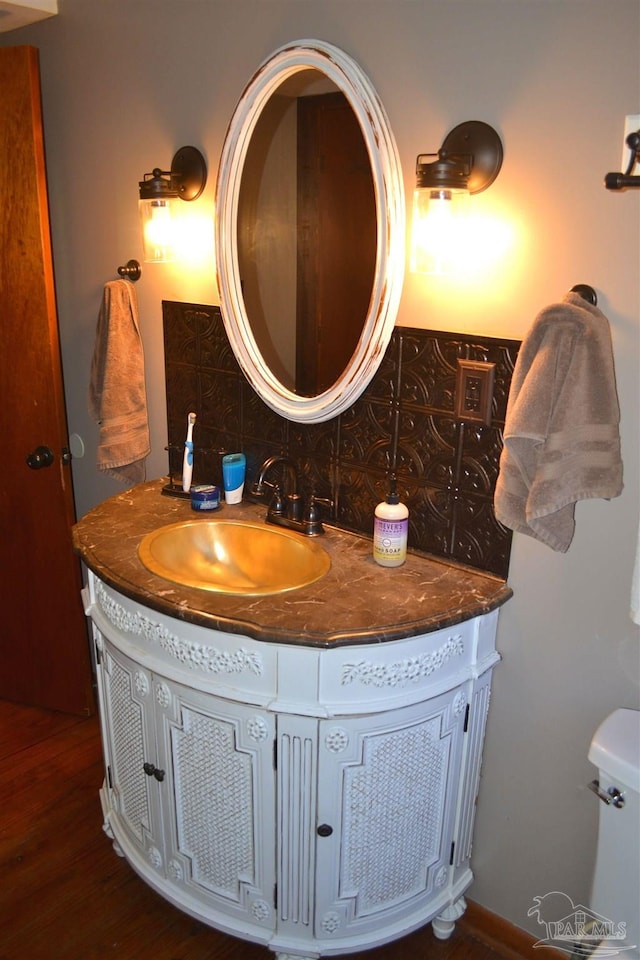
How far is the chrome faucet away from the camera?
5.91 ft

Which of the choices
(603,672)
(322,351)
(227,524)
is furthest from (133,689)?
(603,672)

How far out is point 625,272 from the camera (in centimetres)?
133

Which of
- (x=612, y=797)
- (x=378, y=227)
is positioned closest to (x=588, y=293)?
(x=378, y=227)

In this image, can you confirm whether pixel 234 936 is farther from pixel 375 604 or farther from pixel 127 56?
pixel 127 56

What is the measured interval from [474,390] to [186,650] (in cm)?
76

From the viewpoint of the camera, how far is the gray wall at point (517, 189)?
1.34 metres

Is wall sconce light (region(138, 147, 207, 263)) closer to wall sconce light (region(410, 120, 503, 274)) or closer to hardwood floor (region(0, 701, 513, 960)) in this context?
wall sconce light (region(410, 120, 503, 274))

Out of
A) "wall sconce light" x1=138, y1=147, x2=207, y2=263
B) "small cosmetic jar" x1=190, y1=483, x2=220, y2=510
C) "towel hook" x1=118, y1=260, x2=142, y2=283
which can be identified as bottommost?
"small cosmetic jar" x1=190, y1=483, x2=220, y2=510

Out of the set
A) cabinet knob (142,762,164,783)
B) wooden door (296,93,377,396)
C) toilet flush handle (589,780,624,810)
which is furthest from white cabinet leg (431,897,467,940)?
wooden door (296,93,377,396)

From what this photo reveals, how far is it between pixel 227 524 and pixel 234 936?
91 cm

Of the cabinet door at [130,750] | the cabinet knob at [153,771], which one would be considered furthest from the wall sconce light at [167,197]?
the cabinet knob at [153,771]

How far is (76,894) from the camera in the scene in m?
1.94

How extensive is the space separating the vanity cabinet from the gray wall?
0.12 m

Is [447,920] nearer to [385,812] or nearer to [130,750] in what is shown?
[385,812]
